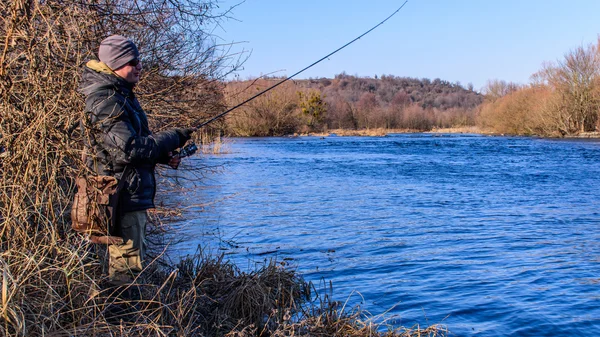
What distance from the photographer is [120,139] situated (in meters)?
3.29

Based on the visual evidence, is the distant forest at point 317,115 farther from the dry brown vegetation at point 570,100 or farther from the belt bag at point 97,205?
the dry brown vegetation at point 570,100

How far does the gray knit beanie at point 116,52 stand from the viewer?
3.39 meters

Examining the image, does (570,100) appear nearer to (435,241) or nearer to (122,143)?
(435,241)

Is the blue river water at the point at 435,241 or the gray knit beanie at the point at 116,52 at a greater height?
the gray knit beanie at the point at 116,52

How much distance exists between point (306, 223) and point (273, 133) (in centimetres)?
4549

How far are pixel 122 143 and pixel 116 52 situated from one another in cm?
55

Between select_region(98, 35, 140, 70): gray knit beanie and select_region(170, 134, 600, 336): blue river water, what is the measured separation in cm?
293

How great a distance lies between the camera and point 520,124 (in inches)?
2050

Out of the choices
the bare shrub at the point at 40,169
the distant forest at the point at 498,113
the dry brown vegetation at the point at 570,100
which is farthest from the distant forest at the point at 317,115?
the dry brown vegetation at the point at 570,100

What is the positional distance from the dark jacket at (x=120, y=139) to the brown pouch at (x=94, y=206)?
10 cm

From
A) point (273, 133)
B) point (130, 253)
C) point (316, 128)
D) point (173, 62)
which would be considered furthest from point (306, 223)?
point (316, 128)

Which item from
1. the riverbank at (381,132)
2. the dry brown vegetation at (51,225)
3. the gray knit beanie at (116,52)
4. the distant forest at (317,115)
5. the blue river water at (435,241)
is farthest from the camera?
the distant forest at (317,115)

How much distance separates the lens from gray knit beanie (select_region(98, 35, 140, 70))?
11.1ft

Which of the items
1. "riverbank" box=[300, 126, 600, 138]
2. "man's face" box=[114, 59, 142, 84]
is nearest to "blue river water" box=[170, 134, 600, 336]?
"man's face" box=[114, 59, 142, 84]
